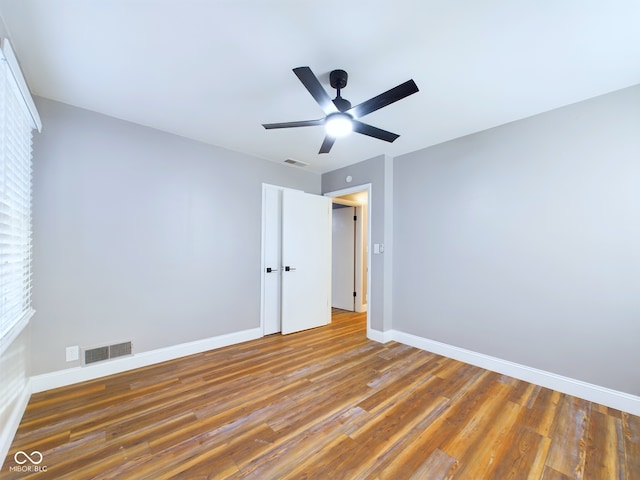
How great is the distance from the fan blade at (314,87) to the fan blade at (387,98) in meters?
0.16

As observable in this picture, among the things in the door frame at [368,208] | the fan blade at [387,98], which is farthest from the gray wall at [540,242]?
the fan blade at [387,98]

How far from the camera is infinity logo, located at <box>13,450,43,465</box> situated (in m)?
1.56

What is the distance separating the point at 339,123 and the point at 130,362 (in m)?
3.06

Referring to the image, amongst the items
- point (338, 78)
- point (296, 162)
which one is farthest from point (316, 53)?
point (296, 162)

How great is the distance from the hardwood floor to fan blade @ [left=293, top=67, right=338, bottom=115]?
7.43 ft

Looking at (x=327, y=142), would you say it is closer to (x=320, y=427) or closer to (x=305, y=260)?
(x=305, y=260)

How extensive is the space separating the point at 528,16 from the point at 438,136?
1598 mm

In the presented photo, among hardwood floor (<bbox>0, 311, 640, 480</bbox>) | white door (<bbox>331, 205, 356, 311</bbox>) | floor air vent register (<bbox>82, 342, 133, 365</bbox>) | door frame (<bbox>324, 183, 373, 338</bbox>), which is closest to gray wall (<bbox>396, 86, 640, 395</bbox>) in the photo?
hardwood floor (<bbox>0, 311, 640, 480</bbox>)

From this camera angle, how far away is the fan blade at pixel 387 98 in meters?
1.64

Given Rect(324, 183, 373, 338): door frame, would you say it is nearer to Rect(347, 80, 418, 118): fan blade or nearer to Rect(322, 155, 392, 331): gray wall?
Rect(322, 155, 392, 331): gray wall

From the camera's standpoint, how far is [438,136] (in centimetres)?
313

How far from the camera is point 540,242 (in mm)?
2572

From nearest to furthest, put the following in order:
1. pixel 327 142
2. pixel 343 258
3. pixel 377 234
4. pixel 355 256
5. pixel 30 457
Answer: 1. pixel 30 457
2. pixel 327 142
3. pixel 377 234
4. pixel 355 256
5. pixel 343 258

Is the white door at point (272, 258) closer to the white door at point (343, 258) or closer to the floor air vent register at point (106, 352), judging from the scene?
the floor air vent register at point (106, 352)
